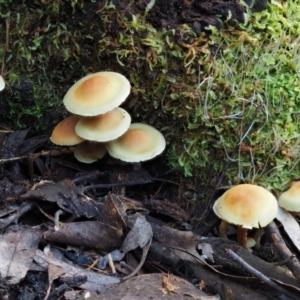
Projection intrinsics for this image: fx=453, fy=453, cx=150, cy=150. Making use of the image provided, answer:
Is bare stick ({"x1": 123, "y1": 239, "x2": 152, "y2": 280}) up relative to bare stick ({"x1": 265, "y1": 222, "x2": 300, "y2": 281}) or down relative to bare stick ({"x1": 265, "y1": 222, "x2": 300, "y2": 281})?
down

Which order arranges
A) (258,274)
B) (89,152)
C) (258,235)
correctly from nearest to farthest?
1. (258,274)
2. (258,235)
3. (89,152)

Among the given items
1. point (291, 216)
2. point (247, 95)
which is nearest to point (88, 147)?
point (247, 95)

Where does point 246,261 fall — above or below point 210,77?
below

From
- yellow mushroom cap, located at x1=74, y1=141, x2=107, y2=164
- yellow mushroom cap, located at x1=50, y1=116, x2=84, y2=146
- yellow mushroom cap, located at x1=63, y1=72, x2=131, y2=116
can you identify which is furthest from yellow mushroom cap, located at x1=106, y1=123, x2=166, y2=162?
yellow mushroom cap, located at x1=63, y1=72, x2=131, y2=116

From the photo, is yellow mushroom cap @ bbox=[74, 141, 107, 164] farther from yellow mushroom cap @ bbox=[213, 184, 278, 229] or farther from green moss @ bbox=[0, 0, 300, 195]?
yellow mushroom cap @ bbox=[213, 184, 278, 229]

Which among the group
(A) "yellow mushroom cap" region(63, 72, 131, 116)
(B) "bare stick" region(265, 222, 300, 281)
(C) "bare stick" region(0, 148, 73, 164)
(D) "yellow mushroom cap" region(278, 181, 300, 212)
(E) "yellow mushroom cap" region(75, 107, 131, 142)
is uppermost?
(A) "yellow mushroom cap" region(63, 72, 131, 116)

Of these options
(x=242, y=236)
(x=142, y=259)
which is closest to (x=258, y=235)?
(x=242, y=236)

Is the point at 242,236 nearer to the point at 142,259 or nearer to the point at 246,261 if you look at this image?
the point at 246,261

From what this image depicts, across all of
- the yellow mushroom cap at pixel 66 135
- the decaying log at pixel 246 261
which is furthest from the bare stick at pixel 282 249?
the yellow mushroom cap at pixel 66 135
